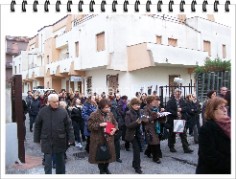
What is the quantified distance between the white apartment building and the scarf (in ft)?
4.04

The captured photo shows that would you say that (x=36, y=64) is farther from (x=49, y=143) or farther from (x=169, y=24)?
(x=169, y=24)

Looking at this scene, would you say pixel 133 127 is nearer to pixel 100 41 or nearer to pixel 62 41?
pixel 62 41

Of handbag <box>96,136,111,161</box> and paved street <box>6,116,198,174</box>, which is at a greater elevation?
handbag <box>96,136,111,161</box>

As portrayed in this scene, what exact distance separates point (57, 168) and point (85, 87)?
193cm

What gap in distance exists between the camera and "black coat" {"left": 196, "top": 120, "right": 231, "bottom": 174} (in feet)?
10.7

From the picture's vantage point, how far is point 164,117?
21.7ft

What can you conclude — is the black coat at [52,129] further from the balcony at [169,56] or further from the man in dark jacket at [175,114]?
the balcony at [169,56]

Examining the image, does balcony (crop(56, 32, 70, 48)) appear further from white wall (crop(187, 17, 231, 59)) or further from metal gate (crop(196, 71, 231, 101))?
metal gate (crop(196, 71, 231, 101))

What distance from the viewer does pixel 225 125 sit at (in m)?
3.33

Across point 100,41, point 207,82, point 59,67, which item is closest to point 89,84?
point 59,67

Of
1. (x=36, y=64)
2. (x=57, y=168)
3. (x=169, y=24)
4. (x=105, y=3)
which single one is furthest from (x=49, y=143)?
(x=169, y=24)

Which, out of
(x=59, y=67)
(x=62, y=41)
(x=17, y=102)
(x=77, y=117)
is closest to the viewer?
(x=59, y=67)

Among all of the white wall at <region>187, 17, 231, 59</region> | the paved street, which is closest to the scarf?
the white wall at <region>187, 17, 231, 59</region>

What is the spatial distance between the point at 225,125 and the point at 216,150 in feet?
0.86
